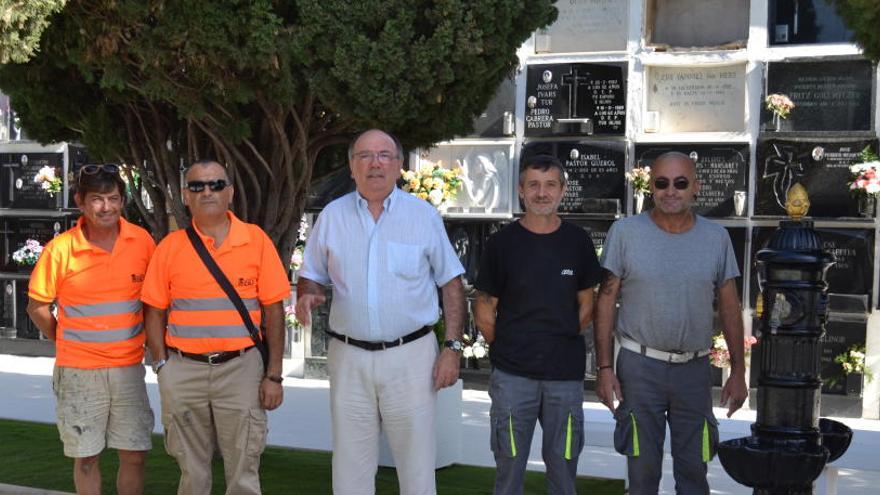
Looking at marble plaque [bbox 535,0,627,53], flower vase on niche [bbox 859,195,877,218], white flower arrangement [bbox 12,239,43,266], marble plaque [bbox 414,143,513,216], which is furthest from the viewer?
white flower arrangement [bbox 12,239,43,266]

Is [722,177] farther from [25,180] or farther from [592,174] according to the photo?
[25,180]

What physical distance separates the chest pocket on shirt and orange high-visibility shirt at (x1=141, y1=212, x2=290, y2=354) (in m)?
0.65

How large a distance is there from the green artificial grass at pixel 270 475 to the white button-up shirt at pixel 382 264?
210cm

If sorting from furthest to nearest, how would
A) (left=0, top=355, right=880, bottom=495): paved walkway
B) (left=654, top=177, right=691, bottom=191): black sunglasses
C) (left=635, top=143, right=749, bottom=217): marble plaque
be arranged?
(left=635, top=143, right=749, bottom=217): marble plaque → (left=0, top=355, right=880, bottom=495): paved walkway → (left=654, top=177, right=691, bottom=191): black sunglasses

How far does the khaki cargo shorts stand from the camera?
17.3 ft

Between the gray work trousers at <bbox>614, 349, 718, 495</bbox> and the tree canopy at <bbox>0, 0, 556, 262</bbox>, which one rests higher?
the tree canopy at <bbox>0, 0, 556, 262</bbox>

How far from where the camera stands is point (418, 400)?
4840mm

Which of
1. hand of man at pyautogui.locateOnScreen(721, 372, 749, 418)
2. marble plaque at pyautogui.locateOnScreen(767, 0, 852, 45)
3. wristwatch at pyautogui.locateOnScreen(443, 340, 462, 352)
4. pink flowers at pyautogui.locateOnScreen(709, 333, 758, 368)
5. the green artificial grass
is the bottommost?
the green artificial grass

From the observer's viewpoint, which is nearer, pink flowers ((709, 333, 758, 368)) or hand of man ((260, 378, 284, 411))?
hand of man ((260, 378, 284, 411))

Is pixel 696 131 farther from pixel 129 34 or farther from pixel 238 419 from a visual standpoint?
pixel 238 419

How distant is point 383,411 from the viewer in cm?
485

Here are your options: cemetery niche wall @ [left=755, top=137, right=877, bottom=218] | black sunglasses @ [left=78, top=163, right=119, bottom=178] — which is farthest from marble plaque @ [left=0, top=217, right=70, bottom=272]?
black sunglasses @ [left=78, top=163, right=119, bottom=178]

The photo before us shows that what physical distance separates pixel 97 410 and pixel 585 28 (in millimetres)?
9079

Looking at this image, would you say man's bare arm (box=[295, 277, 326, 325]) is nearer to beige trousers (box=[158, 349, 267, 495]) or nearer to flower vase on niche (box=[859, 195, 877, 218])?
beige trousers (box=[158, 349, 267, 495])
